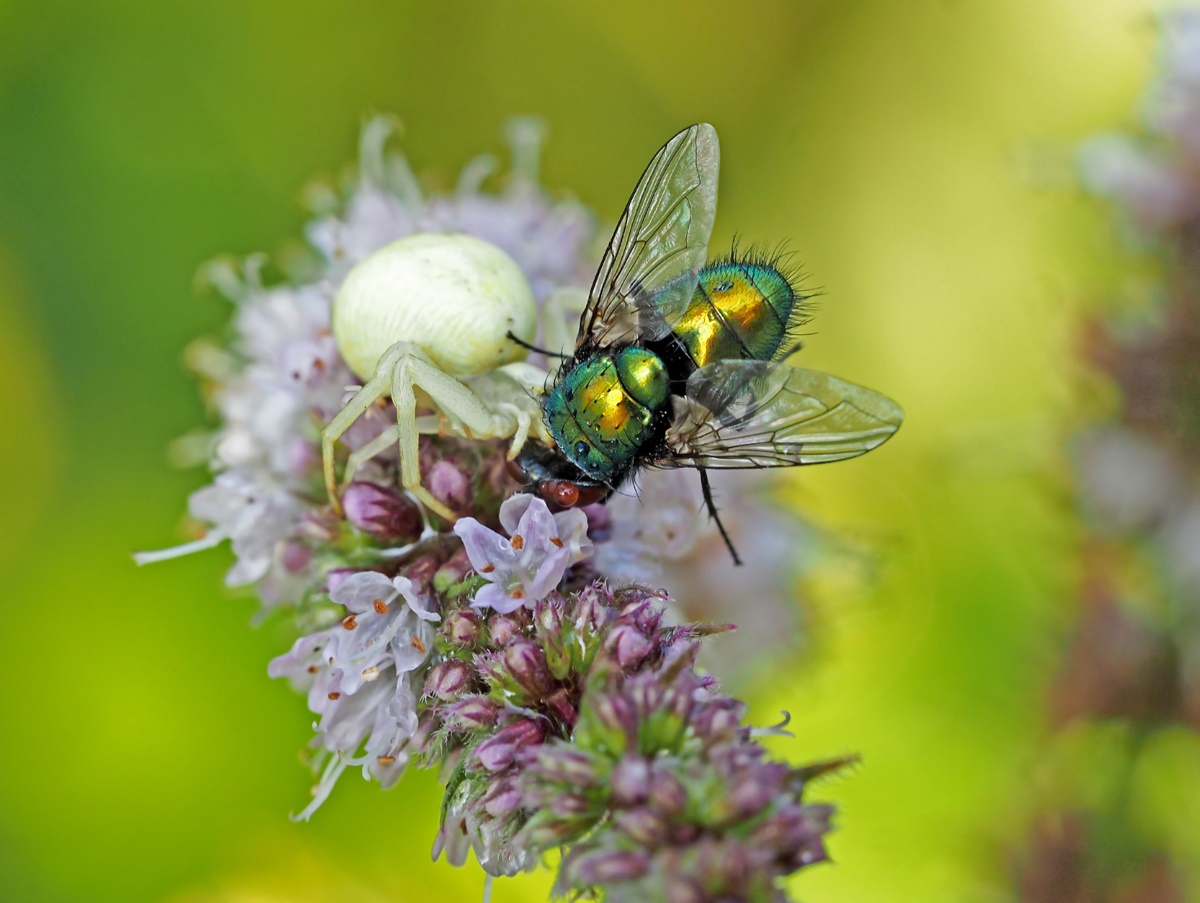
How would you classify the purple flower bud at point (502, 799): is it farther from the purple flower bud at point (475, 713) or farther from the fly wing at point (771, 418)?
the fly wing at point (771, 418)

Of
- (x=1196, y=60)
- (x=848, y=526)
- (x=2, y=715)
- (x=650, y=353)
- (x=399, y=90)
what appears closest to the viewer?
(x=650, y=353)

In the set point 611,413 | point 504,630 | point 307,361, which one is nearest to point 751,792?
point 504,630

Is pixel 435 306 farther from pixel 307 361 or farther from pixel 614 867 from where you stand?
pixel 614 867

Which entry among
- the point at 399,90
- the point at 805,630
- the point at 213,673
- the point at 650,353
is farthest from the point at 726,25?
the point at 213,673

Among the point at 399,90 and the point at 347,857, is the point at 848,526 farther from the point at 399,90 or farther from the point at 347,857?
the point at 399,90

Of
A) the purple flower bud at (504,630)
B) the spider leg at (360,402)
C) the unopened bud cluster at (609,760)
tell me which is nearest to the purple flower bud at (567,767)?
the unopened bud cluster at (609,760)

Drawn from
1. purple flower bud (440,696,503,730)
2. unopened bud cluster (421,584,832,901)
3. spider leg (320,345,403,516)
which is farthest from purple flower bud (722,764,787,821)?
spider leg (320,345,403,516)

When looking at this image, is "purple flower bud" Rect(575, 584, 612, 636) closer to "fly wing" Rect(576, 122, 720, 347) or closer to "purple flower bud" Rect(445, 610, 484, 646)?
"purple flower bud" Rect(445, 610, 484, 646)
